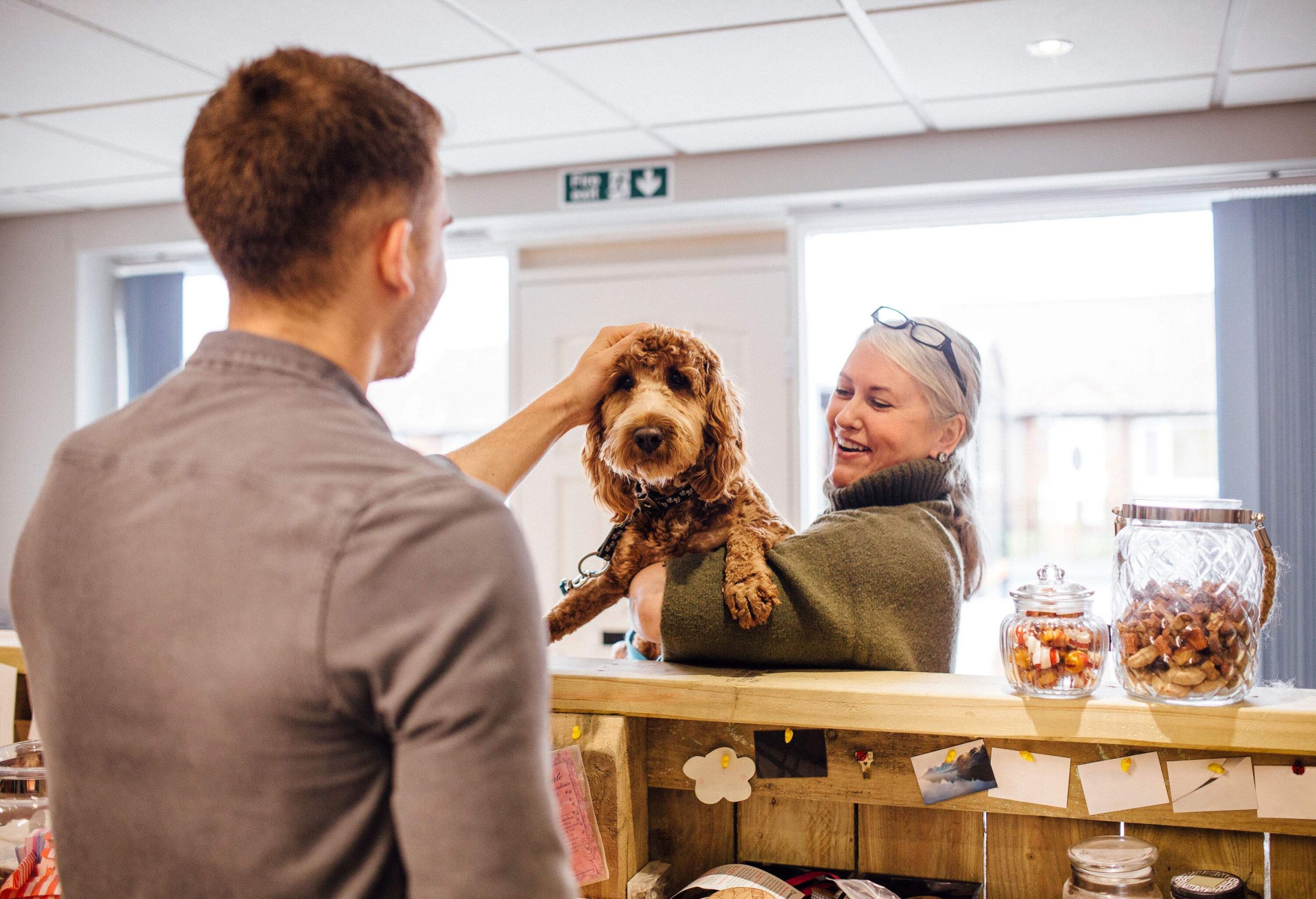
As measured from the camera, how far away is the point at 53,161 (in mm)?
4012

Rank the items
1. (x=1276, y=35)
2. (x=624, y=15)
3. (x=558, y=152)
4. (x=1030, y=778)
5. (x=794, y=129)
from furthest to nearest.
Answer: (x=558, y=152)
(x=794, y=129)
(x=1276, y=35)
(x=624, y=15)
(x=1030, y=778)

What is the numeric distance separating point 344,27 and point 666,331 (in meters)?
1.78

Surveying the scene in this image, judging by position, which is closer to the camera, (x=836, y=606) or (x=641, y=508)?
(x=836, y=606)

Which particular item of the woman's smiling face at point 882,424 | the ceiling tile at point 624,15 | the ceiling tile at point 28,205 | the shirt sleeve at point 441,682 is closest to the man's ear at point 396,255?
the shirt sleeve at point 441,682

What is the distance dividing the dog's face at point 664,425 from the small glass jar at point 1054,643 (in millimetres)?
518

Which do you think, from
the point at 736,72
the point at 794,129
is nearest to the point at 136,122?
the point at 736,72

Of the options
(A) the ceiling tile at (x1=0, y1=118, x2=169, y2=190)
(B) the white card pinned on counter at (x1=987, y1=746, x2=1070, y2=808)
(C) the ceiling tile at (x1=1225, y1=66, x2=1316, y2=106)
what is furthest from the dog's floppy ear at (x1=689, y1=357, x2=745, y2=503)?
(A) the ceiling tile at (x1=0, y1=118, x2=169, y2=190)

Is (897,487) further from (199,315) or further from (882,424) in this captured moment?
(199,315)

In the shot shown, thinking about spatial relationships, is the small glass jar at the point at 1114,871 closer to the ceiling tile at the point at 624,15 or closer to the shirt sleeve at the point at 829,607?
the shirt sleeve at the point at 829,607

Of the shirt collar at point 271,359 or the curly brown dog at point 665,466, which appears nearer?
the shirt collar at point 271,359

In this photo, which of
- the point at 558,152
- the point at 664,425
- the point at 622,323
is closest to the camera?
the point at 664,425

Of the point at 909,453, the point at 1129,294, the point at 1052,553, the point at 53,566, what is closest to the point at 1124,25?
→ the point at 909,453

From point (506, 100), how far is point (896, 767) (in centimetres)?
277

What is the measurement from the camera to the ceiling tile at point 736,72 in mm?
2871
